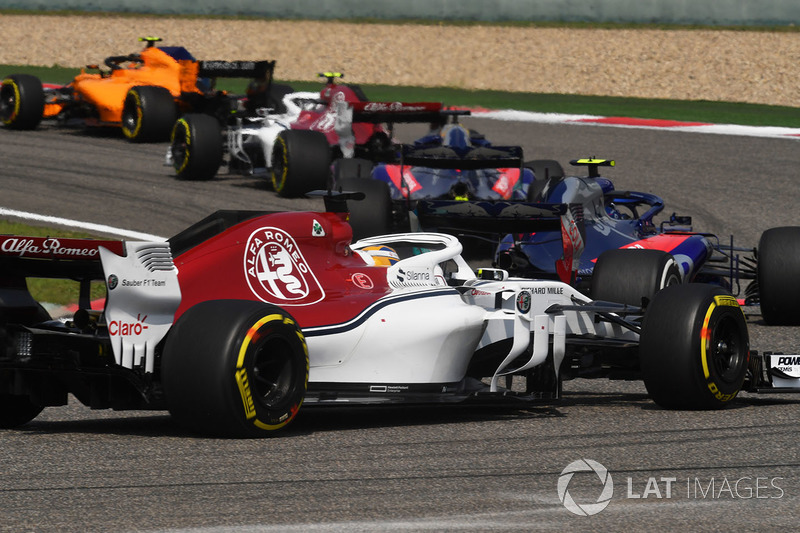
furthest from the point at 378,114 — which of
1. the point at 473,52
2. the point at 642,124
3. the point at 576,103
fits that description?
the point at 473,52

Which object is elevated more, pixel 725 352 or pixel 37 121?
pixel 725 352

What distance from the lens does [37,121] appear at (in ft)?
82.6

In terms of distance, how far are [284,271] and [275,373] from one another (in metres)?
0.86

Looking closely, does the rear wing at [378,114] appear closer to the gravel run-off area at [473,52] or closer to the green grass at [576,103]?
the green grass at [576,103]

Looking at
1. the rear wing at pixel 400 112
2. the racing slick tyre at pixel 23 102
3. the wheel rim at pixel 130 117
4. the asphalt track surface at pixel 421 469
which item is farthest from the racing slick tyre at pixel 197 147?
the asphalt track surface at pixel 421 469

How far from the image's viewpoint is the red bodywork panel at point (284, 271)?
7.89 metres

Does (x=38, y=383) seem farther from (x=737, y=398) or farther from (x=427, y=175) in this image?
(x=427, y=175)

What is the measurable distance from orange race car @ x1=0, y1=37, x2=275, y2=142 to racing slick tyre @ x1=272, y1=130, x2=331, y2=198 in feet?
13.3

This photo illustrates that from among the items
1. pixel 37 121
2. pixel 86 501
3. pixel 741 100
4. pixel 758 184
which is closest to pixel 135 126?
pixel 37 121

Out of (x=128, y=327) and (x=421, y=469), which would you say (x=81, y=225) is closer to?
(x=128, y=327)

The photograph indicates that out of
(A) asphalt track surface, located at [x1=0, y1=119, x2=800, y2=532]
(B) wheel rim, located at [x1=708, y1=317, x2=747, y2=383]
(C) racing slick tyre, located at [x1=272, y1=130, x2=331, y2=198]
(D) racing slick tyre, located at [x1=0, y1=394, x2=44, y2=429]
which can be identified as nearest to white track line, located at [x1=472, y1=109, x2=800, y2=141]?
(C) racing slick tyre, located at [x1=272, y1=130, x2=331, y2=198]

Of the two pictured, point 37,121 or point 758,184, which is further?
point 37,121

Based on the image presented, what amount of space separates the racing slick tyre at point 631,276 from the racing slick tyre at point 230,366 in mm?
4118

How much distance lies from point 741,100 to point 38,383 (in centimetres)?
2744
